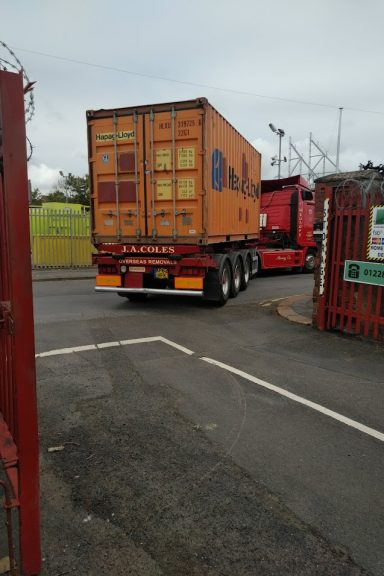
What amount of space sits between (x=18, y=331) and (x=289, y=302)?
8337mm

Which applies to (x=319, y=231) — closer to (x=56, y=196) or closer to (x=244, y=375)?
(x=244, y=375)

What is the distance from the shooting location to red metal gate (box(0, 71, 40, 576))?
1828 mm

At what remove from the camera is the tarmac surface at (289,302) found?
26.9 feet

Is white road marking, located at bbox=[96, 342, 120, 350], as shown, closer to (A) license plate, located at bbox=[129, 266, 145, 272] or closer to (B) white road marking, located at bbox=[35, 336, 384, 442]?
(B) white road marking, located at bbox=[35, 336, 384, 442]

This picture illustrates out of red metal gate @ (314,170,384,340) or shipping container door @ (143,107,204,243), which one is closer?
red metal gate @ (314,170,384,340)

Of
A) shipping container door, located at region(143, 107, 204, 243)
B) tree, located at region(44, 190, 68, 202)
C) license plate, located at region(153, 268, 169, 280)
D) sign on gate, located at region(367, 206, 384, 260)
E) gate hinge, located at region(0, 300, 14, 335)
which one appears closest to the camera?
gate hinge, located at region(0, 300, 14, 335)

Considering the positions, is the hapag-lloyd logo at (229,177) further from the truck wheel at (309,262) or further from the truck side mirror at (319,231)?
the truck wheel at (309,262)

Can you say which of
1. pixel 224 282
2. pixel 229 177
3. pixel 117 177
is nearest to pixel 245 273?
pixel 224 282

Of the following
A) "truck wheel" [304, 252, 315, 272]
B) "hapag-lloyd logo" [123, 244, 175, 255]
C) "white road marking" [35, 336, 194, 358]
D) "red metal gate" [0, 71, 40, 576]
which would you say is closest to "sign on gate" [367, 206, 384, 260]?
"white road marking" [35, 336, 194, 358]

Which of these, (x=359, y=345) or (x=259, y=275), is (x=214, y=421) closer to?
(x=359, y=345)

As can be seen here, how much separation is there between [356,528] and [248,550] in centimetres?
66

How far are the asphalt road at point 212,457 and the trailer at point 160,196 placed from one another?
254 centimetres

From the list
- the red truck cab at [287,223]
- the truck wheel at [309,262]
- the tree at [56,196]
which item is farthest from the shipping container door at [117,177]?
the tree at [56,196]

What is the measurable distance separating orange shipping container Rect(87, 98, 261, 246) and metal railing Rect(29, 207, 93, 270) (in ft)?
27.7
